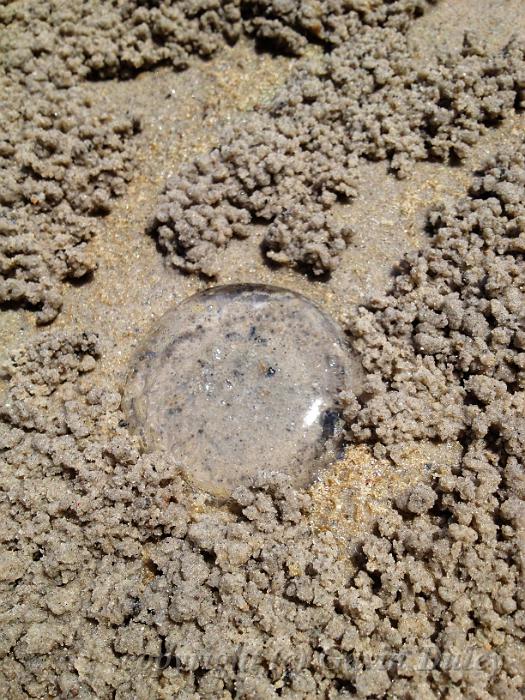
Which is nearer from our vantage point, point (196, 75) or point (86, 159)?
point (86, 159)

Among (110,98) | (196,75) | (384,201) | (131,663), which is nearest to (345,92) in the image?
(384,201)

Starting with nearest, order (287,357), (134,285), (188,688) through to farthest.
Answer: (188,688)
(287,357)
(134,285)

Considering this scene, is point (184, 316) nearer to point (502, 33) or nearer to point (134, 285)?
point (134, 285)

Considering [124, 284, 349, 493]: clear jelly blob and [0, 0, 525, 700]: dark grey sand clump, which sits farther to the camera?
[124, 284, 349, 493]: clear jelly blob

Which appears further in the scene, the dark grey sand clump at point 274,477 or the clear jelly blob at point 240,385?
the clear jelly blob at point 240,385
